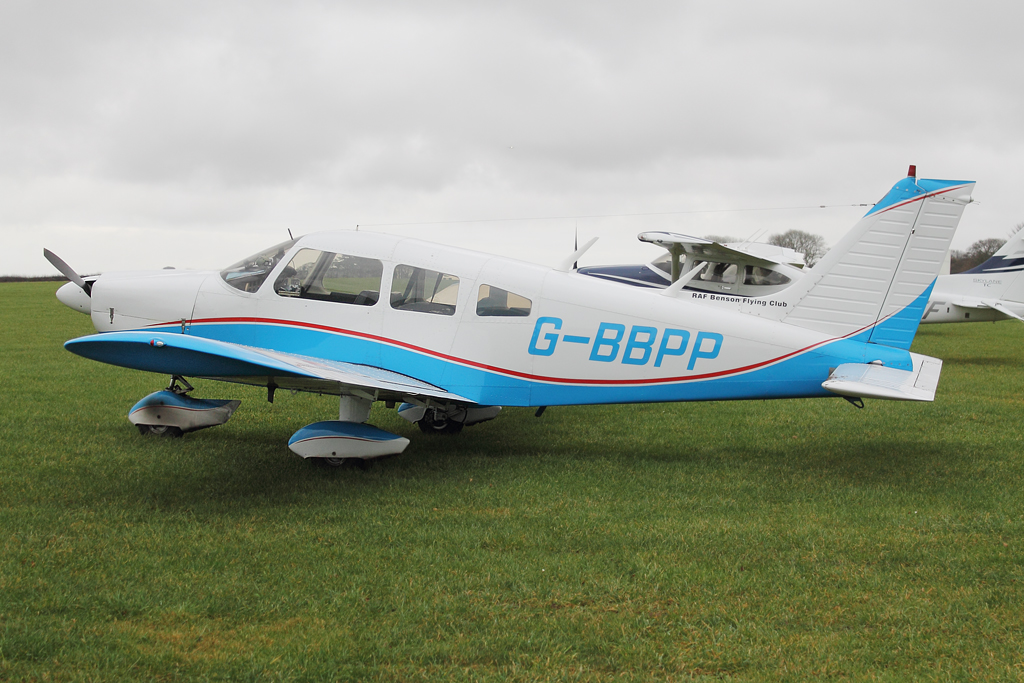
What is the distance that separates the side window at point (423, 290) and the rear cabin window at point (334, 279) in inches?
7.2

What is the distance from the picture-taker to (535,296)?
22.5ft

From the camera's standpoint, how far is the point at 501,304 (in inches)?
271

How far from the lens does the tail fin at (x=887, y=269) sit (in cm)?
657

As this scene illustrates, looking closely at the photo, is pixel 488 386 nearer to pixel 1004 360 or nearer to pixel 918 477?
pixel 918 477

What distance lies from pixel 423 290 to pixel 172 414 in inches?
114

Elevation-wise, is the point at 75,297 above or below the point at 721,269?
below

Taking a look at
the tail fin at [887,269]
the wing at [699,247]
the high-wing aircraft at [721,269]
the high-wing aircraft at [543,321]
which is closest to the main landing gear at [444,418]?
the high-wing aircraft at [543,321]

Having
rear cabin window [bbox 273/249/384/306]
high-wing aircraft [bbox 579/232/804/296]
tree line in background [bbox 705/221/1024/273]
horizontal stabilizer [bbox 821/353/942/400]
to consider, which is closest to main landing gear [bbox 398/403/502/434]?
rear cabin window [bbox 273/249/384/306]

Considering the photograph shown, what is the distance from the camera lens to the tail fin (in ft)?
21.6

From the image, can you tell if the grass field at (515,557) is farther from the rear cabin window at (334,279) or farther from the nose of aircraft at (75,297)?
the rear cabin window at (334,279)

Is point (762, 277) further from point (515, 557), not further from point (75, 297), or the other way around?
point (75, 297)

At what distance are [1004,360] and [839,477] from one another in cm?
1125

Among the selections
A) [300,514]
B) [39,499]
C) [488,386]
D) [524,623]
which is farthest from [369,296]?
[524,623]

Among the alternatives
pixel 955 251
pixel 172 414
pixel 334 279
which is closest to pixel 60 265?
pixel 172 414
